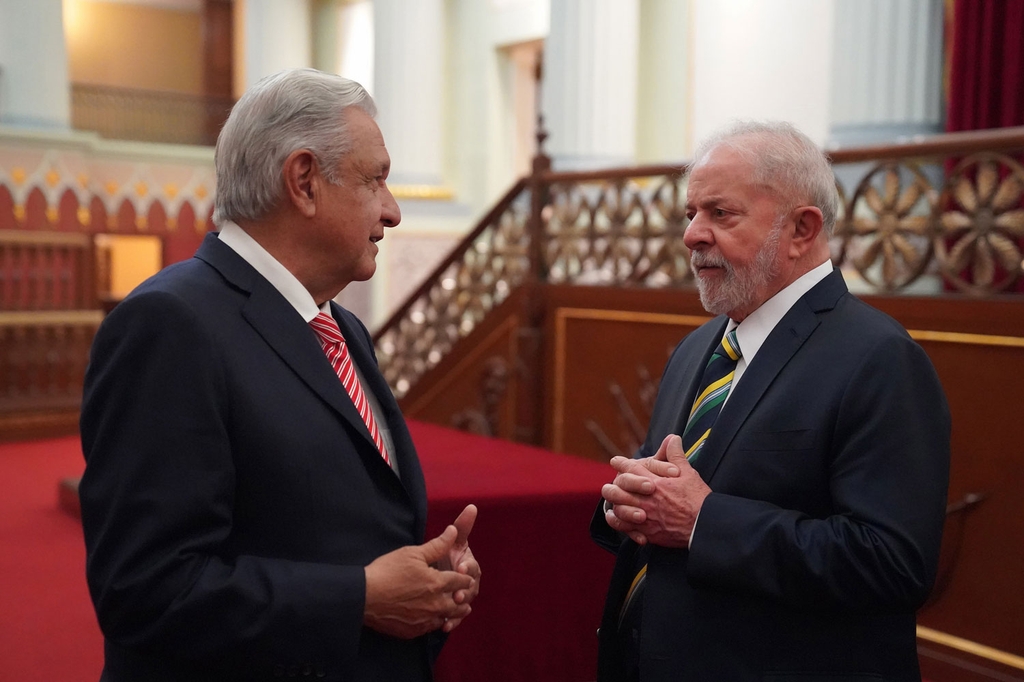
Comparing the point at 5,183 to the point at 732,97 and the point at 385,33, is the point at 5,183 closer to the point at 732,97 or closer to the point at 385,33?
the point at 385,33

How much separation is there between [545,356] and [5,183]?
6024 millimetres

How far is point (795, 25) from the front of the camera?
343 inches

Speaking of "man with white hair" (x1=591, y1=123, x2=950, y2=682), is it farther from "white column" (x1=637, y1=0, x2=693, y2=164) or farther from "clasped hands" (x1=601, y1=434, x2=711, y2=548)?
"white column" (x1=637, y1=0, x2=693, y2=164)

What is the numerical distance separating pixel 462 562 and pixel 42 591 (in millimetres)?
3079

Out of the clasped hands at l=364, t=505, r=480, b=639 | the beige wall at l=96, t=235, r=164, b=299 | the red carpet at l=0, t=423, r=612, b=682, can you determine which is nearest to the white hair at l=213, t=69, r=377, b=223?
the clasped hands at l=364, t=505, r=480, b=639

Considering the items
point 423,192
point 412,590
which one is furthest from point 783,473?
point 423,192

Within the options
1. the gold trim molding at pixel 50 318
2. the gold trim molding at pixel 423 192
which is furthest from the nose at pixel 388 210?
the gold trim molding at pixel 423 192

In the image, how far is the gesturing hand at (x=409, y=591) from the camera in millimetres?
1501

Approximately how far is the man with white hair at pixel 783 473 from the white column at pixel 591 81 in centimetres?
694

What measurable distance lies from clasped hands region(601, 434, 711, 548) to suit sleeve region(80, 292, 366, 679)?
2.05 feet

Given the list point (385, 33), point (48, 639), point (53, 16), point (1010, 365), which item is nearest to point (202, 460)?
point (48, 639)

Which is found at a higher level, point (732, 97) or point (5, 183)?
point (732, 97)

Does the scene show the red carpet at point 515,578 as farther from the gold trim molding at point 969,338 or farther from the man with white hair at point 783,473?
the gold trim molding at point 969,338

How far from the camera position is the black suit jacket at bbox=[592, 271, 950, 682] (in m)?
1.69
